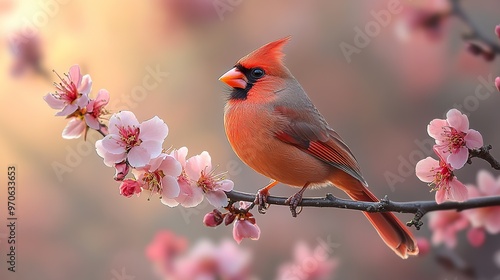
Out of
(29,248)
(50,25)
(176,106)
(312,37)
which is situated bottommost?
(29,248)

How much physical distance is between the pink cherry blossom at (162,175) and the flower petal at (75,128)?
0.13 m

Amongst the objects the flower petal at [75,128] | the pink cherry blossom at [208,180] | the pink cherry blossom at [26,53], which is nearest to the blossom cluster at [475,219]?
the pink cherry blossom at [208,180]

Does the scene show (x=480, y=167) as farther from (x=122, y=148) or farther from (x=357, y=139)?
(x=122, y=148)

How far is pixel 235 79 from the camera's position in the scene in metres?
1.65

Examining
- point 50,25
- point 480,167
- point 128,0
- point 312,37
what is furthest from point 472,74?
point 50,25

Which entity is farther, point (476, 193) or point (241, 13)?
point (241, 13)

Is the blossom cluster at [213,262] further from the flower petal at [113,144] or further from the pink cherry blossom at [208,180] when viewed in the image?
the flower petal at [113,144]

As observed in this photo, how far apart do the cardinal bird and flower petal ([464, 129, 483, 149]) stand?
0.38 metres

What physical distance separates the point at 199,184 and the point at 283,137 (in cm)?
34

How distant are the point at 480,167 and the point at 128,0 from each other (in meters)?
1.71

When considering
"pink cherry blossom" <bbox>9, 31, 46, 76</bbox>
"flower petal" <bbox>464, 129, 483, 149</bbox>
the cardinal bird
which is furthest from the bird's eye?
"pink cherry blossom" <bbox>9, 31, 46, 76</bbox>

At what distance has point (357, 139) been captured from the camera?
123 inches

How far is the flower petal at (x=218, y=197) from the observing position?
1.27 metres

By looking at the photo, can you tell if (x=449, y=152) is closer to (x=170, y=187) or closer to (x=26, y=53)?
(x=170, y=187)
